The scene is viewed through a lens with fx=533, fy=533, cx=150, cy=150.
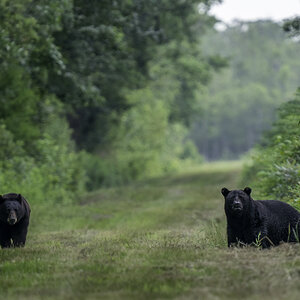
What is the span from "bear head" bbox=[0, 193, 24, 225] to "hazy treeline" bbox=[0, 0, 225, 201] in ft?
25.8

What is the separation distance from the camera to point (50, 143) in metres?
24.8

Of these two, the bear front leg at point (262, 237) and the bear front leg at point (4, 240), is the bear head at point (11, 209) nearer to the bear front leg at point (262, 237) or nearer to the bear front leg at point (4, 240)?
the bear front leg at point (4, 240)

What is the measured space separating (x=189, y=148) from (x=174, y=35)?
57.5 meters

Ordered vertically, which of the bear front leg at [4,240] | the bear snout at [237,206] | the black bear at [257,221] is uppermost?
the bear snout at [237,206]

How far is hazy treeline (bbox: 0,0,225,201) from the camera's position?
1995cm

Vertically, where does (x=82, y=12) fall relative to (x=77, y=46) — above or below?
above

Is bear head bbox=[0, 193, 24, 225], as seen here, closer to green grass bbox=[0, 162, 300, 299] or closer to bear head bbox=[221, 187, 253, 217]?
green grass bbox=[0, 162, 300, 299]

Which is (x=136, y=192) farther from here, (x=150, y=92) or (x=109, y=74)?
(x=150, y=92)

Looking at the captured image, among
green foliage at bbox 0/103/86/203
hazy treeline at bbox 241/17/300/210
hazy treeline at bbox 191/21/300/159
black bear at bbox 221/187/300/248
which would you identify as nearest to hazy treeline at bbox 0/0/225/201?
green foliage at bbox 0/103/86/203

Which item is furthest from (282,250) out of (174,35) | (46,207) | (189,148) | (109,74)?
(189,148)

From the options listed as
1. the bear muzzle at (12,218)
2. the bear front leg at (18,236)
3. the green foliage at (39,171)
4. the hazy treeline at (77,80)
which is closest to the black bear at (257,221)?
the bear muzzle at (12,218)

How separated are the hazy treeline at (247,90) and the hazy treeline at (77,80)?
6543 cm

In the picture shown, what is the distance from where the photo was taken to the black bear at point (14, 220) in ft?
31.4

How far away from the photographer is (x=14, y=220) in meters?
9.43
